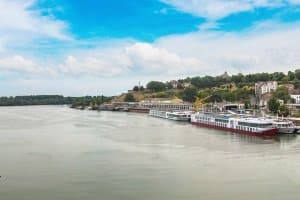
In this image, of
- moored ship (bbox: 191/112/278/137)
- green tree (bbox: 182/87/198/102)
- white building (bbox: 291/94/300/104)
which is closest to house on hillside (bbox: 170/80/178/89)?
green tree (bbox: 182/87/198/102)

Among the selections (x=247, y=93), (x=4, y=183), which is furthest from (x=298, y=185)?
(x=247, y=93)

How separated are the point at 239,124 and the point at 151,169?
1109cm

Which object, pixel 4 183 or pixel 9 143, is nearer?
pixel 4 183

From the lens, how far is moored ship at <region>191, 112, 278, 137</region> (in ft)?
65.8

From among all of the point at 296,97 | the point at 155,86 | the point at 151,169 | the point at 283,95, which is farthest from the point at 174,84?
the point at 151,169

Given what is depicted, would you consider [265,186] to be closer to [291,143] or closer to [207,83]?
[291,143]

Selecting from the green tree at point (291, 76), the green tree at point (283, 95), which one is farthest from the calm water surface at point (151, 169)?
the green tree at point (291, 76)

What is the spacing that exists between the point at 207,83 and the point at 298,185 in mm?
54530

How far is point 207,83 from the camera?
212 feet

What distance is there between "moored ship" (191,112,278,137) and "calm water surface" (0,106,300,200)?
1.32 meters

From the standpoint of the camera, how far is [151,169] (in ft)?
40.2

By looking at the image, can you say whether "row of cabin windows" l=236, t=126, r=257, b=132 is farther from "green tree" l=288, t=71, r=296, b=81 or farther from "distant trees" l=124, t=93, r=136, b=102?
"distant trees" l=124, t=93, r=136, b=102

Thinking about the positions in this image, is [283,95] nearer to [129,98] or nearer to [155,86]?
[129,98]

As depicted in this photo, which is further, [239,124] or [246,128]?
[239,124]
